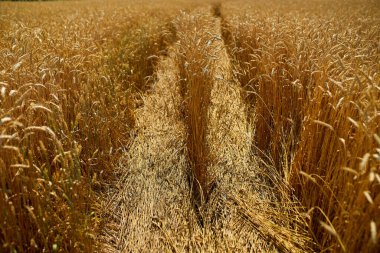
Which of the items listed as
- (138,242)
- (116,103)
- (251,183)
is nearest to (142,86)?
(116,103)

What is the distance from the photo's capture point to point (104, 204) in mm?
1691

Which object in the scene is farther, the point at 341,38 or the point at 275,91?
the point at 341,38

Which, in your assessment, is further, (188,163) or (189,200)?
(188,163)

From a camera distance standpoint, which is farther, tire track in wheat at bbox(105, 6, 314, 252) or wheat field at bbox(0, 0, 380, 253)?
tire track in wheat at bbox(105, 6, 314, 252)

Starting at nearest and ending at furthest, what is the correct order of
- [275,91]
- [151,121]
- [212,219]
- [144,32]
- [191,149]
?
1. [212,219]
2. [191,149]
3. [275,91]
4. [151,121]
5. [144,32]

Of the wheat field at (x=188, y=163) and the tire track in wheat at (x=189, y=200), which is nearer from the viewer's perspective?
the wheat field at (x=188, y=163)

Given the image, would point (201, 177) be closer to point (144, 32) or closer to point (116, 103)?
point (116, 103)

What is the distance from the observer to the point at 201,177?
1.82 m

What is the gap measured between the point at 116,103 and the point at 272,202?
138 cm

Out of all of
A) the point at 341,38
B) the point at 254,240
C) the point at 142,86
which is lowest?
the point at 254,240

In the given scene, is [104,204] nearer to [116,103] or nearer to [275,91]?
[116,103]

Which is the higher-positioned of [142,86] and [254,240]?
[142,86]

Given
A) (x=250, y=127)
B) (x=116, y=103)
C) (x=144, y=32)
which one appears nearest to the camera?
(x=116, y=103)

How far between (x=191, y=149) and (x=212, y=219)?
1.69 ft
